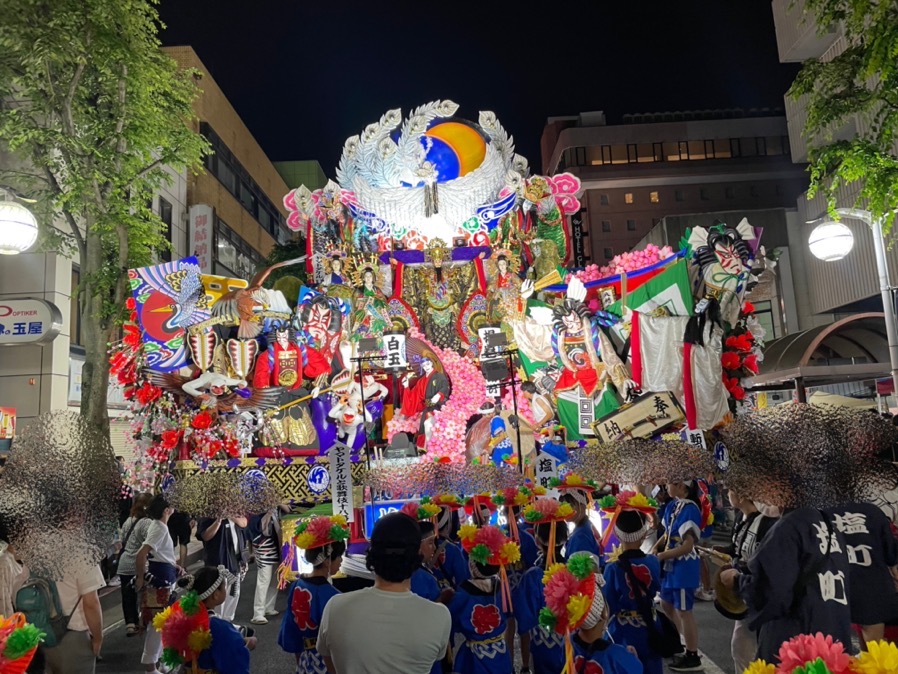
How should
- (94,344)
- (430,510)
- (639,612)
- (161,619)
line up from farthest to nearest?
1. (94,344)
2. (430,510)
3. (639,612)
4. (161,619)

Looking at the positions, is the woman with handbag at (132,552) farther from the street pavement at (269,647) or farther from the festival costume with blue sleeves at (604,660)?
the festival costume with blue sleeves at (604,660)

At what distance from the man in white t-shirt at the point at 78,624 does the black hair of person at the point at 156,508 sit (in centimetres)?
265

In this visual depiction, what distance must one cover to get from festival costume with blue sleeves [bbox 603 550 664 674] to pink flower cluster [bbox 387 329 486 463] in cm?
1006

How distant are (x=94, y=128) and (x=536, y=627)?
35.7ft

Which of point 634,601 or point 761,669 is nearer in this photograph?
point 761,669

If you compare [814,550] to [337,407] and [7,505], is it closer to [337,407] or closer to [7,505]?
[7,505]

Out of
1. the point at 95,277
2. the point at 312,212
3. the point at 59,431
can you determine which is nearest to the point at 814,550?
the point at 59,431

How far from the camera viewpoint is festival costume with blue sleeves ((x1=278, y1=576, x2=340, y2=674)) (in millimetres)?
4434

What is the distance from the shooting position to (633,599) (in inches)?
183

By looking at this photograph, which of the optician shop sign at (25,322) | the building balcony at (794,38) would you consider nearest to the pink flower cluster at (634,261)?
the optician shop sign at (25,322)

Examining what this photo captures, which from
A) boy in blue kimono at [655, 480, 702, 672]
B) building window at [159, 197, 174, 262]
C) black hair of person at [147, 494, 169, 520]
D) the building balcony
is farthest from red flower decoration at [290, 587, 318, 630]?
the building balcony

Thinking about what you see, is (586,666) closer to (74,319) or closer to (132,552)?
(132,552)

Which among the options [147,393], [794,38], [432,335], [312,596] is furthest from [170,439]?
[794,38]

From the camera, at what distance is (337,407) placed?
49.0 feet
